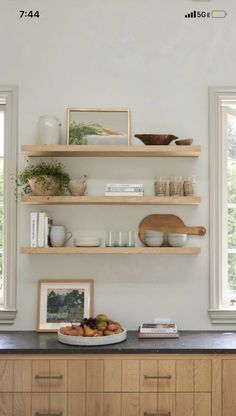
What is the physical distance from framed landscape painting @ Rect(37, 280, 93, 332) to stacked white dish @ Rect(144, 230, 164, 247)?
17.1 inches

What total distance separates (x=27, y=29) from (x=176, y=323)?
1999 mm

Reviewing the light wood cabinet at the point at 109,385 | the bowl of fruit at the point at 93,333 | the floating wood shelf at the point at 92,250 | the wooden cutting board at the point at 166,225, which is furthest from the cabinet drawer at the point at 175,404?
the wooden cutting board at the point at 166,225

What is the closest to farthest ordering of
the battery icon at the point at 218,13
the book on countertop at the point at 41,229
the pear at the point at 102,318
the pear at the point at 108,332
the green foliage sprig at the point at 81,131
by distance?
the pear at the point at 108,332 < the pear at the point at 102,318 < the book on countertop at the point at 41,229 < the green foliage sprig at the point at 81,131 < the battery icon at the point at 218,13

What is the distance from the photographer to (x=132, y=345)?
9.68 feet

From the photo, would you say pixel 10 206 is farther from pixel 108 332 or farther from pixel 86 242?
pixel 108 332

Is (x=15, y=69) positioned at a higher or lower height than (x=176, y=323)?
higher

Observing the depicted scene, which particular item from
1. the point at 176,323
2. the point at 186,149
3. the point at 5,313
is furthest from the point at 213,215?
the point at 5,313

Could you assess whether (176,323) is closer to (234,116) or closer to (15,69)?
(234,116)

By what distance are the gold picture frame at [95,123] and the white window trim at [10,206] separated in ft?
1.12

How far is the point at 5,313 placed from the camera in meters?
3.36

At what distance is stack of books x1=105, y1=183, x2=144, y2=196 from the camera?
3.23 metres

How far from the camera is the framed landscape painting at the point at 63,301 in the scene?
3348 millimetres

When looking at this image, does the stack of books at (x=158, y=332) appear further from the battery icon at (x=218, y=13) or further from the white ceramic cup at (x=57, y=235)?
the battery icon at (x=218, y=13)

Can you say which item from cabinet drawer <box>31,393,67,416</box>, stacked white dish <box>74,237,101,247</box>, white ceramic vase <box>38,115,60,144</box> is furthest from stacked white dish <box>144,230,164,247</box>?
cabinet drawer <box>31,393,67,416</box>
